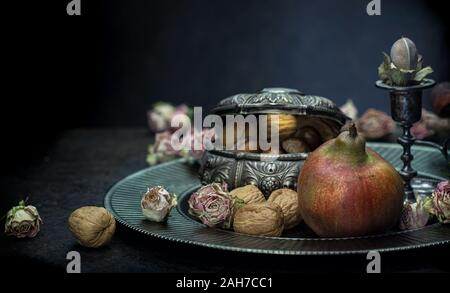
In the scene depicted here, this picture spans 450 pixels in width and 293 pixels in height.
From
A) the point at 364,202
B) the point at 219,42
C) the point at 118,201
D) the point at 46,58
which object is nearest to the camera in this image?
the point at 364,202

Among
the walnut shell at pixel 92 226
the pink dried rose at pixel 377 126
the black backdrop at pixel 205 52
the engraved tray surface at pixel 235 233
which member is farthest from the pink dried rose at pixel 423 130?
the walnut shell at pixel 92 226

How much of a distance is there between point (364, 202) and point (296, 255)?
137 mm

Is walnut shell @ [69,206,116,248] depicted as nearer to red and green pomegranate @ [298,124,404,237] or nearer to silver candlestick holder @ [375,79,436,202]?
red and green pomegranate @ [298,124,404,237]

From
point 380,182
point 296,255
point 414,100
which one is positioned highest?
point 414,100

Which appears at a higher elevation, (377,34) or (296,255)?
(377,34)

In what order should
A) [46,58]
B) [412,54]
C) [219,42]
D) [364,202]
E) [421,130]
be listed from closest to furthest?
[364,202] → [412,54] → [421,130] → [46,58] → [219,42]

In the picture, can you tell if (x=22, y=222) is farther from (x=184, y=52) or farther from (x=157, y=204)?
(x=184, y=52)

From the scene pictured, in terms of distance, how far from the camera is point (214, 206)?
1392mm

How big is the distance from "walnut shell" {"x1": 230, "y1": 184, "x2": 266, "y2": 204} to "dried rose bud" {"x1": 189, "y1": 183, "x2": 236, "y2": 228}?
39 mm

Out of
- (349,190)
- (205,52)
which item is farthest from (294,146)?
(205,52)

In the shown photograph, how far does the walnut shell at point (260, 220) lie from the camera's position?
4.39ft

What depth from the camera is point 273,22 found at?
116 inches

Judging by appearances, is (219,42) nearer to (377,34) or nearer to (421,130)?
(377,34)

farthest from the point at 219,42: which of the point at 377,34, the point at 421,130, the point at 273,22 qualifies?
the point at 421,130
